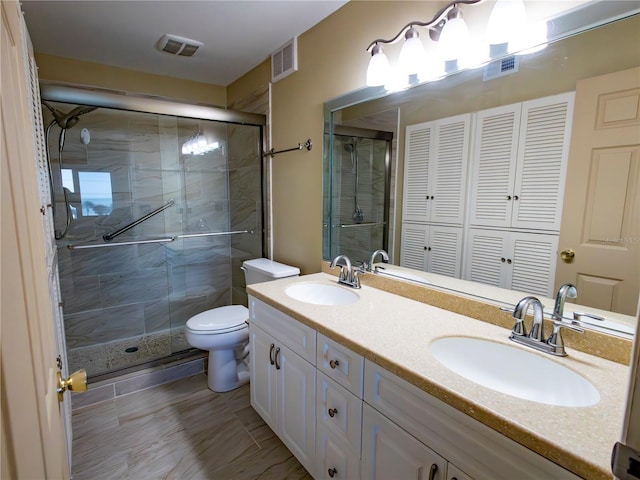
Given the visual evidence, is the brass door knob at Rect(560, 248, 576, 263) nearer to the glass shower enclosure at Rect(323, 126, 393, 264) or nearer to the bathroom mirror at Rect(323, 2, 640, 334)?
the bathroom mirror at Rect(323, 2, 640, 334)

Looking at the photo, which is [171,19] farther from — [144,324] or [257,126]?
[144,324]

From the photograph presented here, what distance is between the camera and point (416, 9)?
1472 millimetres

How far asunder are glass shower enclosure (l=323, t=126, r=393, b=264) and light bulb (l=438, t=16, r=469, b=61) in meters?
0.46

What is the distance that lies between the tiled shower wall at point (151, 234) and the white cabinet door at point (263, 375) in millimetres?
1160

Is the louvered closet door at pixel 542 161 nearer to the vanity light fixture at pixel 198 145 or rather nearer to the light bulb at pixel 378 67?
the light bulb at pixel 378 67

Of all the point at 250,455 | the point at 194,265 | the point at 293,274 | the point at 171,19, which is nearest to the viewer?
the point at 250,455

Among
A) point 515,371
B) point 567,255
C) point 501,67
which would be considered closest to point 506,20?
point 501,67

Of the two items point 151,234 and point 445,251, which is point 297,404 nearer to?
point 445,251

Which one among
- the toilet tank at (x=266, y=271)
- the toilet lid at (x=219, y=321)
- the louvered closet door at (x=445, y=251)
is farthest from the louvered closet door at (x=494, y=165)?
the toilet lid at (x=219, y=321)

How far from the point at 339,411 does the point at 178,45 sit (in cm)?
249

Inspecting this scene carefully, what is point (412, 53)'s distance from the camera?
4.76 ft

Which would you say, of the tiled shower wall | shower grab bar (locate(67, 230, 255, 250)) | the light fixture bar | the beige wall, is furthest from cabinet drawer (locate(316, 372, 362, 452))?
the beige wall

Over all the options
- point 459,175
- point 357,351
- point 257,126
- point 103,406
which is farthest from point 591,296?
point 103,406

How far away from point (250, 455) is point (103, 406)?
1.11 meters
